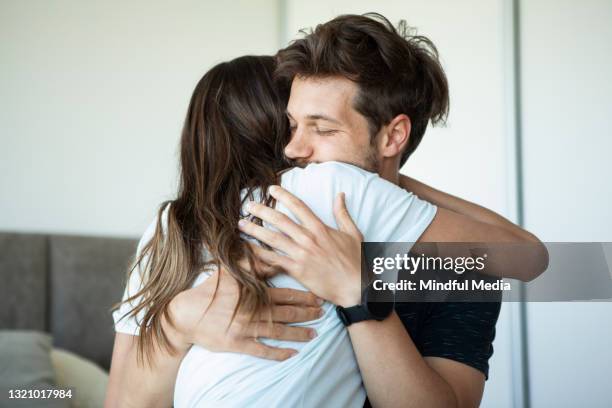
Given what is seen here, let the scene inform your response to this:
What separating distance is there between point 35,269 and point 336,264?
2219 mm

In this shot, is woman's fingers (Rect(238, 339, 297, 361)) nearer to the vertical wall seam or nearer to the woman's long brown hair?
the woman's long brown hair

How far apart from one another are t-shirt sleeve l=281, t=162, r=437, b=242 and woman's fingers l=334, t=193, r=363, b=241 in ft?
0.11

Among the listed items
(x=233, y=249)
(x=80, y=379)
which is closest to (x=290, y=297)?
(x=233, y=249)

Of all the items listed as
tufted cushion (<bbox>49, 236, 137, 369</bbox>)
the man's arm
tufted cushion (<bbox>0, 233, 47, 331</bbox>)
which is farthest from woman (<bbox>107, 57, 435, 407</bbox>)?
tufted cushion (<bbox>49, 236, 137, 369</bbox>)

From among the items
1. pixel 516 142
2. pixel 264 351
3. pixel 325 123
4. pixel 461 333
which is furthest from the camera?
pixel 516 142

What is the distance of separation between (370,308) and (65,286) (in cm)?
232

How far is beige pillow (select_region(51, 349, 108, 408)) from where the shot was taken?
8.54 ft

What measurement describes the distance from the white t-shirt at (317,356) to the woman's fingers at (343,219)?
35mm

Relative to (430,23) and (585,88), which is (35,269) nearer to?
(430,23)

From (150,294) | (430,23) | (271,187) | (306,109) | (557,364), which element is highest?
(430,23)

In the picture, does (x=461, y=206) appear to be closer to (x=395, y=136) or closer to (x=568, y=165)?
(x=395, y=136)

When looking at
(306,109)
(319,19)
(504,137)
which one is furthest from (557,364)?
(319,19)

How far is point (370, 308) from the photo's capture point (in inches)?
48.2

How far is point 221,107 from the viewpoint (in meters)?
1.63
